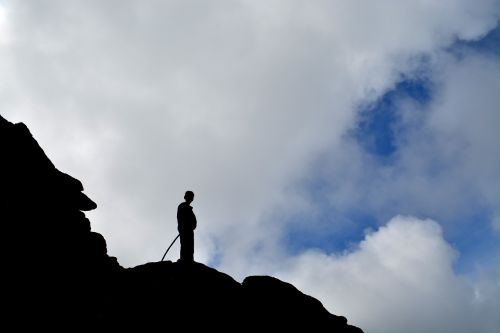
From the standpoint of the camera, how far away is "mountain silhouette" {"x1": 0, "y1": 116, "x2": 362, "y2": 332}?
17.6 m

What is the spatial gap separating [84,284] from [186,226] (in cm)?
583

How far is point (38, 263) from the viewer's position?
19375 mm

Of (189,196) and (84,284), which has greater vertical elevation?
(189,196)

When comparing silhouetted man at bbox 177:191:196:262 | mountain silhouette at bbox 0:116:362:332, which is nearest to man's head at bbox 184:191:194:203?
silhouetted man at bbox 177:191:196:262

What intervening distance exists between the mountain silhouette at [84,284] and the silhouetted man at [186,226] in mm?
827

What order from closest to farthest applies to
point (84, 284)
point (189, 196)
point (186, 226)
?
1. point (84, 284)
2. point (186, 226)
3. point (189, 196)

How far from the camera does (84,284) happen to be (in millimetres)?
20234

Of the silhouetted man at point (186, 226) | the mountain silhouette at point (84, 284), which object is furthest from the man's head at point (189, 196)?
the mountain silhouette at point (84, 284)

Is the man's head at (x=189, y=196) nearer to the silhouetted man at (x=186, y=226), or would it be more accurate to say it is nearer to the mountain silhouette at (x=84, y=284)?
the silhouetted man at (x=186, y=226)

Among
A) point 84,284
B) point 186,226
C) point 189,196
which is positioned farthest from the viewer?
point 189,196

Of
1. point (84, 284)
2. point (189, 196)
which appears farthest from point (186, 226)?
point (84, 284)

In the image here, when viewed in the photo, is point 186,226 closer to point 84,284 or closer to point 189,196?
point 189,196

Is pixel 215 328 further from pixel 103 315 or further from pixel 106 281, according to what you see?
pixel 106 281

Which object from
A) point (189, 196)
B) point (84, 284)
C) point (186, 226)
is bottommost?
point (84, 284)
